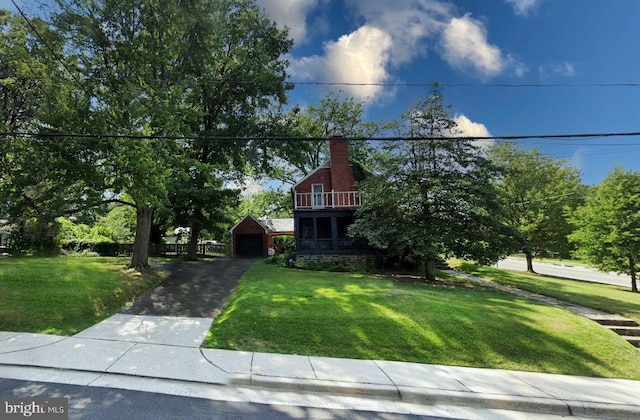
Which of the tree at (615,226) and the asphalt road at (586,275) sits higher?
the tree at (615,226)

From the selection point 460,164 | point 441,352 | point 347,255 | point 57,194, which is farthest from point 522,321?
point 57,194

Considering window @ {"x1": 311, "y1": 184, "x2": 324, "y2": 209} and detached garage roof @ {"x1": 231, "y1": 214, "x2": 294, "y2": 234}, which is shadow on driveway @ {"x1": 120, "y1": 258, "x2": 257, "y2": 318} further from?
detached garage roof @ {"x1": 231, "y1": 214, "x2": 294, "y2": 234}

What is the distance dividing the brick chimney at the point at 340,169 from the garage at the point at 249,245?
11993 mm

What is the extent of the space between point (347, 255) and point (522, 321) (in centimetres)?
1072

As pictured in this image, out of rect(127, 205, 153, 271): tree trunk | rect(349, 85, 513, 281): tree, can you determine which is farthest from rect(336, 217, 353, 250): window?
rect(127, 205, 153, 271): tree trunk

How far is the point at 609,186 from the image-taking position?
53.1 ft

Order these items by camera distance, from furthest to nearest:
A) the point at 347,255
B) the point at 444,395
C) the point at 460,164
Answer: the point at 347,255
the point at 460,164
the point at 444,395

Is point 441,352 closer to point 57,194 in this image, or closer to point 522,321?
point 522,321

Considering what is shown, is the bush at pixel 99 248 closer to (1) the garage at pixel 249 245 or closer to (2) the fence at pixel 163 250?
(2) the fence at pixel 163 250

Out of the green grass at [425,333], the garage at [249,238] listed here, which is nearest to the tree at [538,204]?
the green grass at [425,333]

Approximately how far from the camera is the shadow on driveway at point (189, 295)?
329 inches

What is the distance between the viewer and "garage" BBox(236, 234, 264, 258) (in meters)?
28.5

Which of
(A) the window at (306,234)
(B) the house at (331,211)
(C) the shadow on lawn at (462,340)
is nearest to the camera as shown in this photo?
(C) the shadow on lawn at (462,340)

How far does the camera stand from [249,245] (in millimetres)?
28734
